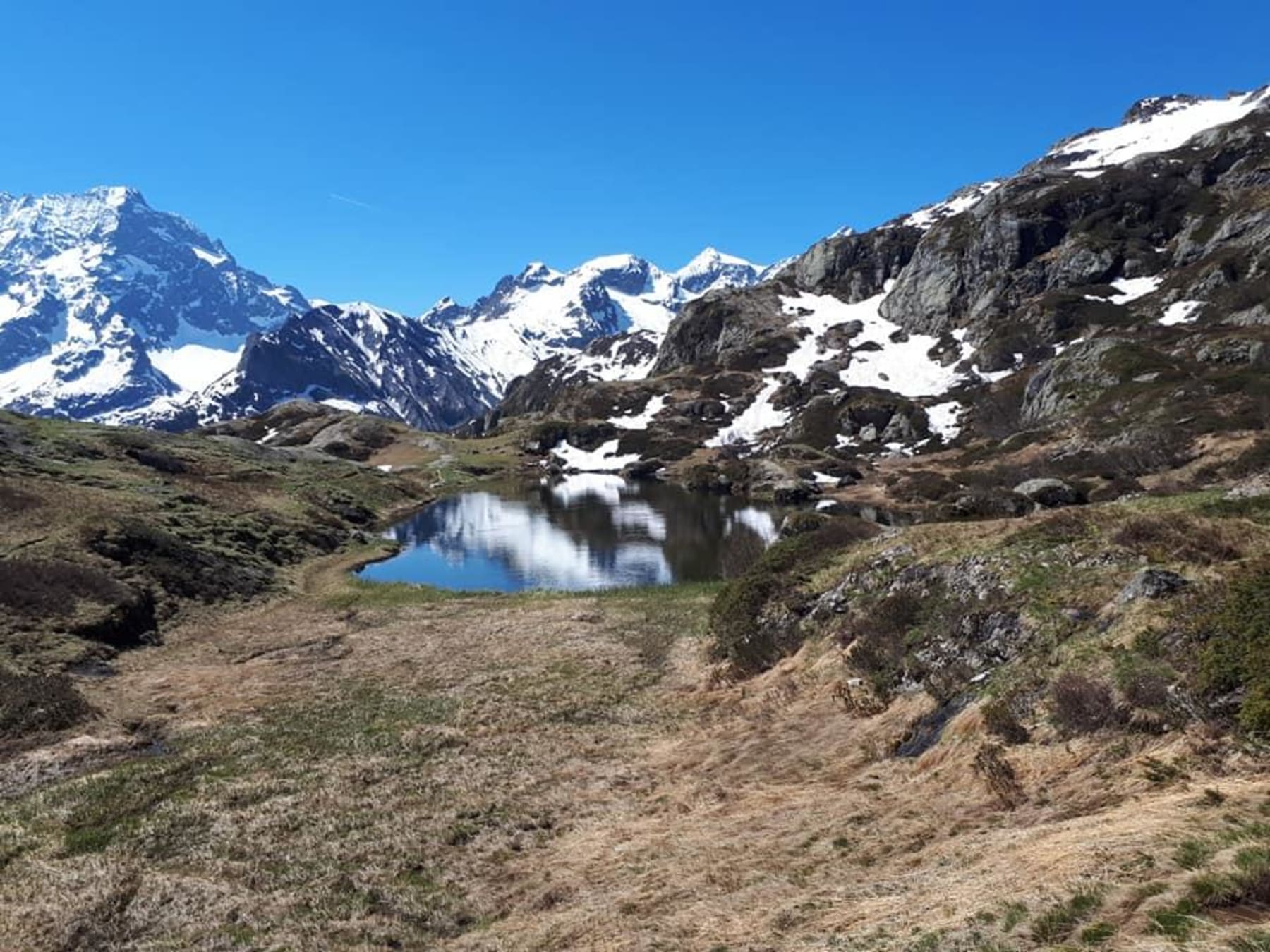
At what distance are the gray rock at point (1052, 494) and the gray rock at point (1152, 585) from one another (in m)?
47.0

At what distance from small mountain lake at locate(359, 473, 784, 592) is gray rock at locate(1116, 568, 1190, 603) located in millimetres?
39895

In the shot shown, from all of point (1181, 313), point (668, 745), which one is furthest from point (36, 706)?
point (1181, 313)

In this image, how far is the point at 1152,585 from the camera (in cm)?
2017

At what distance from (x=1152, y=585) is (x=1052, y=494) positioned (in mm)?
48986

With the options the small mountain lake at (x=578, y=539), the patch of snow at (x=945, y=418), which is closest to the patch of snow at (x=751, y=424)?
the patch of snow at (x=945, y=418)

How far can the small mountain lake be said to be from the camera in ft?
225

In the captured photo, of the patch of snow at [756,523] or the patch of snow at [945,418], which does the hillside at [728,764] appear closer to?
the patch of snow at [756,523]

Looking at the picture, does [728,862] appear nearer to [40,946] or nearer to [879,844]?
[879,844]

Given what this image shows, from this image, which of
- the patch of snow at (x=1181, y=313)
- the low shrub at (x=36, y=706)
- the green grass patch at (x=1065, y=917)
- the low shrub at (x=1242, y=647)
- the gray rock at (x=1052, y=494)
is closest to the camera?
the green grass patch at (x=1065, y=917)

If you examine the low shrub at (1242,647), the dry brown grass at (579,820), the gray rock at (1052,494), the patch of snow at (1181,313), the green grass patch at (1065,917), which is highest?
the patch of snow at (1181,313)

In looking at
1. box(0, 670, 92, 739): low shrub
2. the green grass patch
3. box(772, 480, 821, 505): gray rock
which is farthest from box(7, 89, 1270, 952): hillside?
box(772, 480, 821, 505): gray rock

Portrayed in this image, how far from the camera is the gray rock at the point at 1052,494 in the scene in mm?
63959

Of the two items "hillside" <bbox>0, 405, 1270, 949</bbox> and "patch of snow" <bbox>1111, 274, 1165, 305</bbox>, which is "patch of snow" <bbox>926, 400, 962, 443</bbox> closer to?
"patch of snow" <bbox>1111, 274, 1165, 305</bbox>

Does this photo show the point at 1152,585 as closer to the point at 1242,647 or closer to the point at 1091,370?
the point at 1242,647
